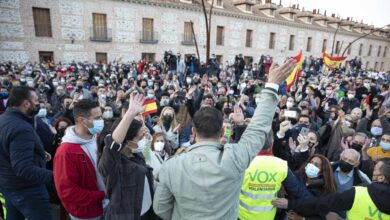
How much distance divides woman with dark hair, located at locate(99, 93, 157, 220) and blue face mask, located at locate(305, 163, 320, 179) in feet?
5.73

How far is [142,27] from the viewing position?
22.3 m

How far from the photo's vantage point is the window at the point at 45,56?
61.1 feet

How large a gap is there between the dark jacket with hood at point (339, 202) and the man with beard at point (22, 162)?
7.64 feet

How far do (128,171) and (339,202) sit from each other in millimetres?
1724

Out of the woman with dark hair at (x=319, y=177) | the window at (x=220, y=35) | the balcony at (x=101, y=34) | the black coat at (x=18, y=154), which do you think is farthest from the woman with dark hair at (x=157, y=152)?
the window at (x=220, y=35)

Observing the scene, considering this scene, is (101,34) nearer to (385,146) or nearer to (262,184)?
(385,146)

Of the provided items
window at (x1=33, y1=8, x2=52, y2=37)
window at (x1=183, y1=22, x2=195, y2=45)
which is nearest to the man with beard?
window at (x1=33, y1=8, x2=52, y2=37)

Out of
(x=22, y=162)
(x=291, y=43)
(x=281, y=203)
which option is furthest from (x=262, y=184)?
(x=291, y=43)

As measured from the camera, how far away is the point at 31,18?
57.9ft

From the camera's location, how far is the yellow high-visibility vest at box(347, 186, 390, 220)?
189 cm

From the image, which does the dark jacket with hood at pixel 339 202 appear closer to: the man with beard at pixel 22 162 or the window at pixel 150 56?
the man with beard at pixel 22 162

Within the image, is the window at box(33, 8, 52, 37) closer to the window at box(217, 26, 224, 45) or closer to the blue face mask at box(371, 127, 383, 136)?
the window at box(217, 26, 224, 45)

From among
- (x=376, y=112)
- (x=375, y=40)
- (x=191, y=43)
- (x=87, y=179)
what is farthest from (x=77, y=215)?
(x=375, y=40)

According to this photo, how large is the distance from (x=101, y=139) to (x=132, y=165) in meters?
0.33
